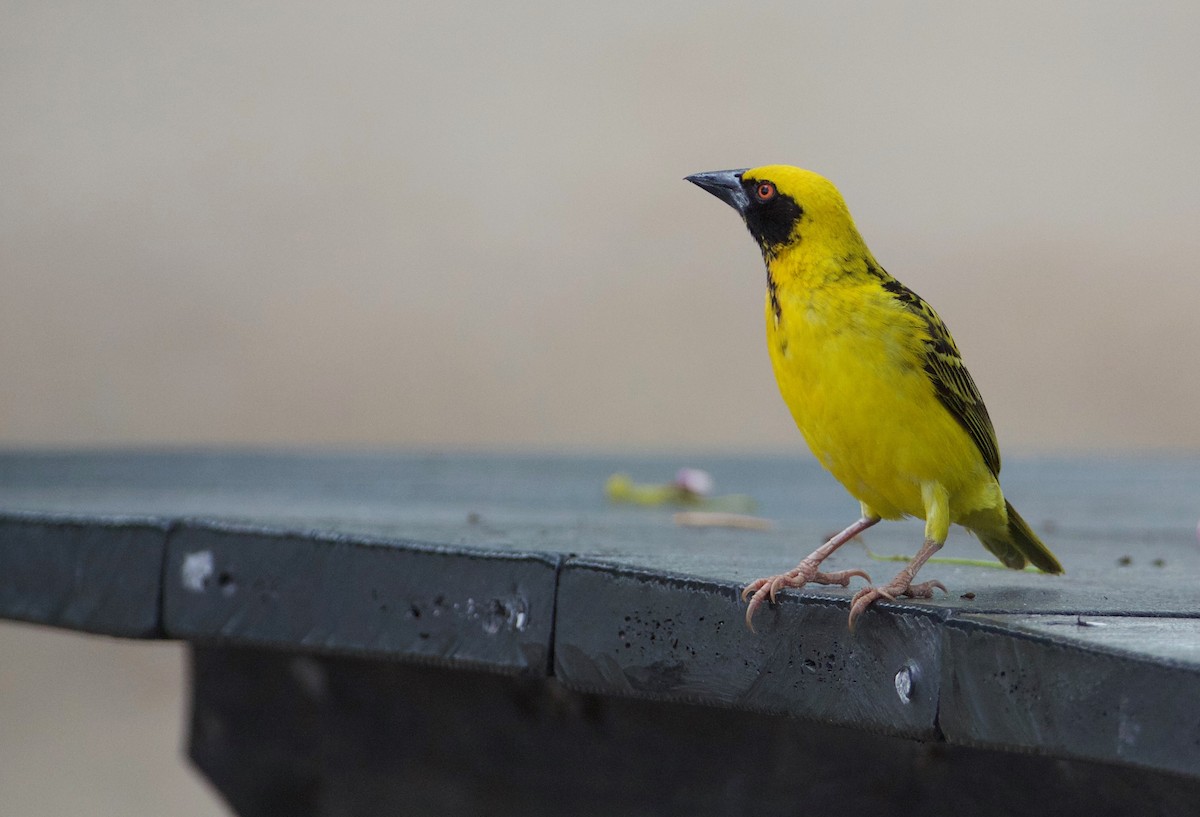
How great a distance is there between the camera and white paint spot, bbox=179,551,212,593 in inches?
89.4

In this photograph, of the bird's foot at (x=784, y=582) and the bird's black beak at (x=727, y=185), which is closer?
the bird's foot at (x=784, y=582)

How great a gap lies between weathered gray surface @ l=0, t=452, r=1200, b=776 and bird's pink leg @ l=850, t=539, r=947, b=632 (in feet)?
0.07

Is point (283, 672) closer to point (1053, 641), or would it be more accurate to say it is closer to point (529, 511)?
point (529, 511)

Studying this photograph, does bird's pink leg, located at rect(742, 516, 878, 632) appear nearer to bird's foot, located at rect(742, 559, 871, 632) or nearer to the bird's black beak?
bird's foot, located at rect(742, 559, 871, 632)

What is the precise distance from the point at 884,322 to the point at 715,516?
1425mm

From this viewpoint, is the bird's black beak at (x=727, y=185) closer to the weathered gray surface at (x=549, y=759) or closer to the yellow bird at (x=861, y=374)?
the yellow bird at (x=861, y=374)

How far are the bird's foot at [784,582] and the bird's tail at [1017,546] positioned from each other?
42cm

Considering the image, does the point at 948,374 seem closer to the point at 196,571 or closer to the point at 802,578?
the point at 802,578

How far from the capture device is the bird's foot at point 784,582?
5.81 feet

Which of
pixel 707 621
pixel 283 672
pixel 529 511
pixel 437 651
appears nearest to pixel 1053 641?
pixel 707 621

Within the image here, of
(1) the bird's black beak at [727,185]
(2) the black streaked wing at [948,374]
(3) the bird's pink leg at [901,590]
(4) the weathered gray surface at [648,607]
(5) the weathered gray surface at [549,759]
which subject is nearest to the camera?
(4) the weathered gray surface at [648,607]

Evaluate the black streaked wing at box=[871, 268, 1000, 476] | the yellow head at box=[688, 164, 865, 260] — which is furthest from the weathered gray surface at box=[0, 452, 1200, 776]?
the yellow head at box=[688, 164, 865, 260]

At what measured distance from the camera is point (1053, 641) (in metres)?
1.41

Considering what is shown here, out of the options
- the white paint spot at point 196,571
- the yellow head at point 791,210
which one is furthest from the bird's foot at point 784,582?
the white paint spot at point 196,571
